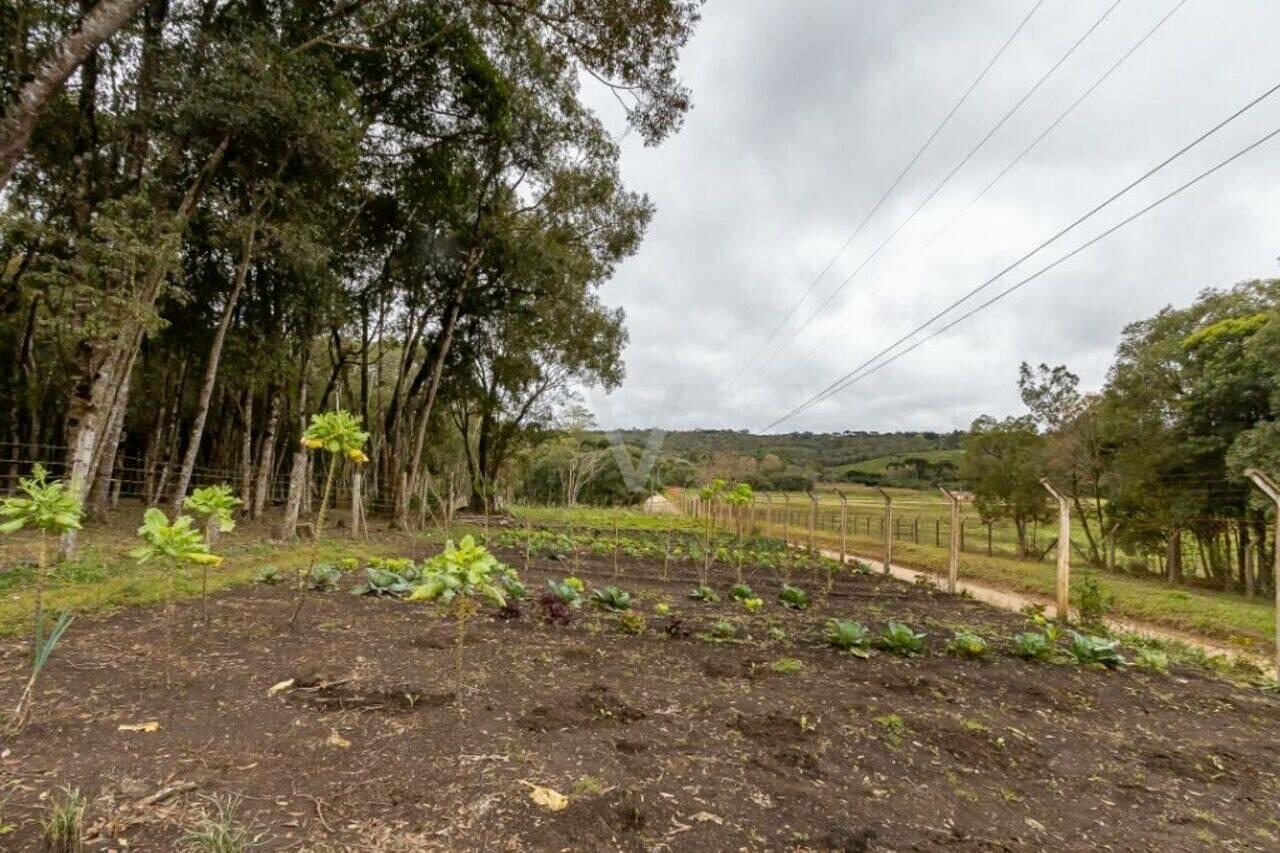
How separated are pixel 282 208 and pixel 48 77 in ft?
15.9

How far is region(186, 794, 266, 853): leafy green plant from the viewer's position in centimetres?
179

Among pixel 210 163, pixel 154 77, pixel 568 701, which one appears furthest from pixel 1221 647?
pixel 154 77

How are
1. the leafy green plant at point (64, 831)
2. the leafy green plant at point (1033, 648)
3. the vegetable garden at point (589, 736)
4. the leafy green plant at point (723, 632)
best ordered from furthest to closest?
1. the leafy green plant at point (723, 632)
2. the leafy green plant at point (1033, 648)
3. the vegetable garden at point (589, 736)
4. the leafy green plant at point (64, 831)

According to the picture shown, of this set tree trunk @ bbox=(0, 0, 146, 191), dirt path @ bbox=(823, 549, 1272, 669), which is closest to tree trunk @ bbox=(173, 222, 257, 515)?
tree trunk @ bbox=(0, 0, 146, 191)

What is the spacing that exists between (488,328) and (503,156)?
6623 millimetres

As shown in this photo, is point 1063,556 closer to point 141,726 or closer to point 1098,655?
point 1098,655

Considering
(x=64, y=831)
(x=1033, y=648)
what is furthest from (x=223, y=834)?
(x=1033, y=648)

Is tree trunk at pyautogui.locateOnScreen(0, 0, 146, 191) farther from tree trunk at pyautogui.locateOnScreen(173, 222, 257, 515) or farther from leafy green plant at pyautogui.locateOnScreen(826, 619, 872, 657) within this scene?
leafy green plant at pyautogui.locateOnScreen(826, 619, 872, 657)

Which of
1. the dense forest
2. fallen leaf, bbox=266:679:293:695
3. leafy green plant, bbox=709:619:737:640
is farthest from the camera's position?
the dense forest

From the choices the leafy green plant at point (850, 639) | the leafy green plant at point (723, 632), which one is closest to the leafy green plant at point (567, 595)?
the leafy green plant at point (723, 632)

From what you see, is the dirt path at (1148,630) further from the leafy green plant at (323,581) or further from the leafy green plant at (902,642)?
the leafy green plant at (323,581)

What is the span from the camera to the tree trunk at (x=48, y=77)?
4.55 meters

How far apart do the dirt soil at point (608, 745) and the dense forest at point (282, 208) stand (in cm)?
464

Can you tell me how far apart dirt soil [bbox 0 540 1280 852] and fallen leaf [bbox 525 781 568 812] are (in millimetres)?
32
